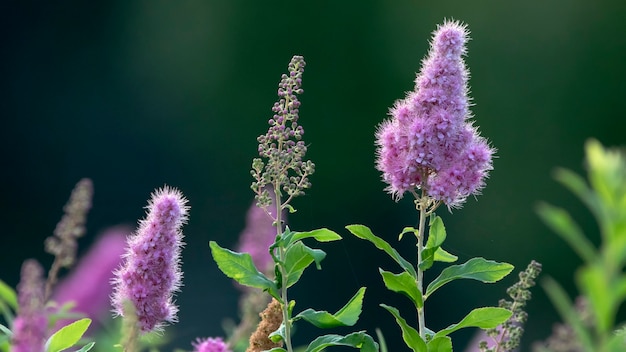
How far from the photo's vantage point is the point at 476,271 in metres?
1.20

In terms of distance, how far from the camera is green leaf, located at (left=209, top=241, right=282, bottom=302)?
3.58ft

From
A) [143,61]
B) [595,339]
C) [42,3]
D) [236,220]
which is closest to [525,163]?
[236,220]

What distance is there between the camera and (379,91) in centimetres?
403

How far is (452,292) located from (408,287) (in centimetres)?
283

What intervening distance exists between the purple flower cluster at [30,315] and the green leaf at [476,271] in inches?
26.2

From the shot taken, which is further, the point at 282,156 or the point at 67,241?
Result: the point at 282,156

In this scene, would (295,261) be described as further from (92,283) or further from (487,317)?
(92,283)

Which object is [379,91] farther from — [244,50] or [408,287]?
[408,287]

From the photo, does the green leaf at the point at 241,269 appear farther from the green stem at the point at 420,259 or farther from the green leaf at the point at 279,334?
the green stem at the point at 420,259

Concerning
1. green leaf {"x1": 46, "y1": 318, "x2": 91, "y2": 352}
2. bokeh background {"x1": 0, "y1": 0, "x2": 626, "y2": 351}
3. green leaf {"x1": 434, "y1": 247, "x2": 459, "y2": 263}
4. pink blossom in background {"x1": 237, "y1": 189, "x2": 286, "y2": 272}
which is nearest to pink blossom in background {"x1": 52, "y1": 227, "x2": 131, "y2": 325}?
green leaf {"x1": 46, "y1": 318, "x2": 91, "y2": 352}

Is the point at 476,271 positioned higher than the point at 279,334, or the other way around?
the point at 476,271

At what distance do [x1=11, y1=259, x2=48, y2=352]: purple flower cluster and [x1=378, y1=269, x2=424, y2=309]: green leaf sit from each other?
557 mm

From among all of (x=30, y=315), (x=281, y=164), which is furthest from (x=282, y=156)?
(x=30, y=315)

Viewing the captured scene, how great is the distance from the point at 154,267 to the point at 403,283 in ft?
1.00
